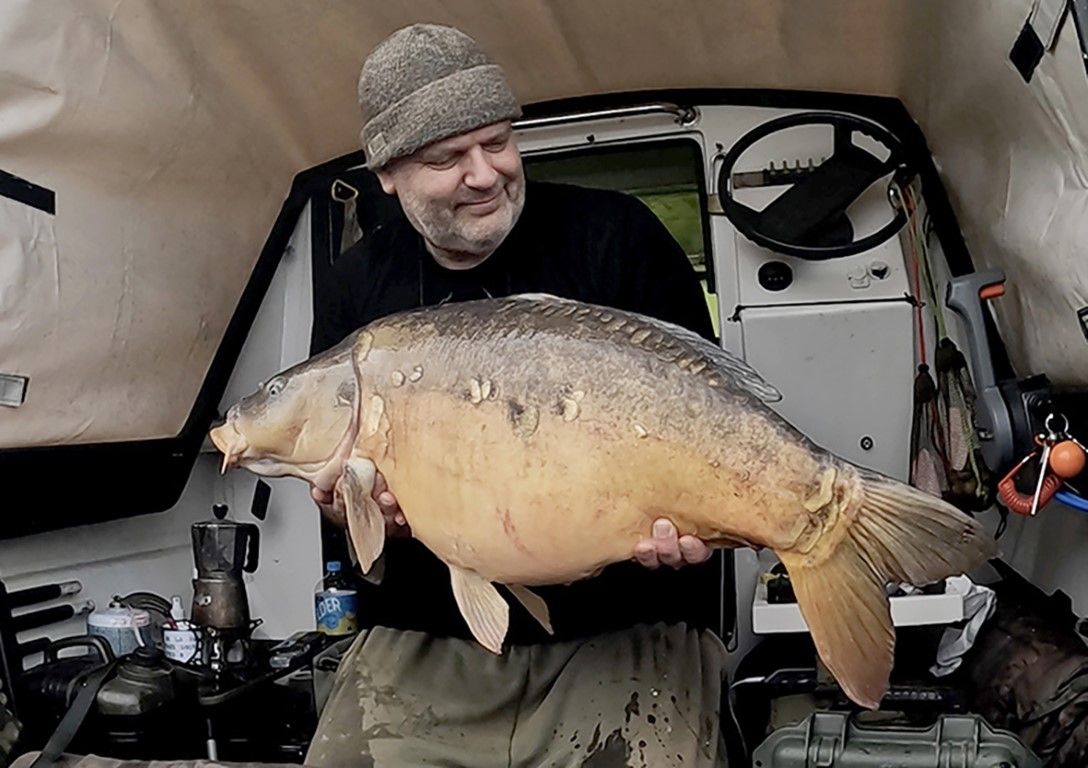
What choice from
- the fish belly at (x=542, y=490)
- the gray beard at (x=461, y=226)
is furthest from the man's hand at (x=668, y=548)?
the gray beard at (x=461, y=226)

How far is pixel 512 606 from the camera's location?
243cm

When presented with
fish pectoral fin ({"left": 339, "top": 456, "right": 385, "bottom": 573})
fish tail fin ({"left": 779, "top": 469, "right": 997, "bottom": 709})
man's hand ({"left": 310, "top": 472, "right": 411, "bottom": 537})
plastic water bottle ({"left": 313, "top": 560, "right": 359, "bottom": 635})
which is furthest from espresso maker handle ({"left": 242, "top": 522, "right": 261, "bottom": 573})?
fish tail fin ({"left": 779, "top": 469, "right": 997, "bottom": 709})

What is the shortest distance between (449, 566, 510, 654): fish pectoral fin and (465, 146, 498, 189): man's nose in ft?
2.25

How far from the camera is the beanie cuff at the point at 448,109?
2.23 metres

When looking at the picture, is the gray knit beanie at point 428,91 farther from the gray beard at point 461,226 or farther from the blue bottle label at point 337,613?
the blue bottle label at point 337,613

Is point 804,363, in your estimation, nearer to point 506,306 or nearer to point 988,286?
point 988,286

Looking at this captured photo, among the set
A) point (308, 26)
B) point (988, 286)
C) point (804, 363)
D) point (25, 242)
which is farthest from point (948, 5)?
point (25, 242)

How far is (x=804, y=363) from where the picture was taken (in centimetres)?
343

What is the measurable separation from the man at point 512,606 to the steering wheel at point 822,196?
2.98 feet

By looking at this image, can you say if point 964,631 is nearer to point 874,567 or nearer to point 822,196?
point 822,196

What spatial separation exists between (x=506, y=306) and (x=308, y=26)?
1.48 m

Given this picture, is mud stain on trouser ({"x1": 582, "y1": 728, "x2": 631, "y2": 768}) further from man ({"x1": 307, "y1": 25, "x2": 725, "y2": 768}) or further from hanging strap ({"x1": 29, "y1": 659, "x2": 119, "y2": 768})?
hanging strap ({"x1": 29, "y1": 659, "x2": 119, "y2": 768})

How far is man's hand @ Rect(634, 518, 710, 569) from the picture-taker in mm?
1851

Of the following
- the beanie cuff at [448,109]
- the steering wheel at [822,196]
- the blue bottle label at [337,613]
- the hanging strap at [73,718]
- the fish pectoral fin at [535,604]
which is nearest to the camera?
the fish pectoral fin at [535,604]
